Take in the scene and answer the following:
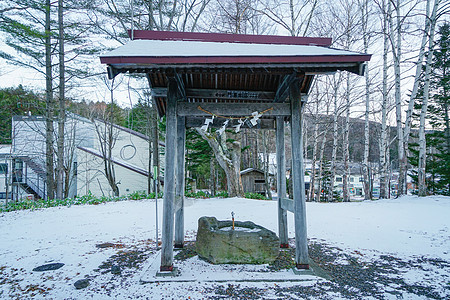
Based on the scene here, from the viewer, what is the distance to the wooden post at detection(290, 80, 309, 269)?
3.70 m

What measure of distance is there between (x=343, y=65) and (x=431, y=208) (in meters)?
8.03

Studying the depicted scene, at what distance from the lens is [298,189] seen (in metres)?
3.77

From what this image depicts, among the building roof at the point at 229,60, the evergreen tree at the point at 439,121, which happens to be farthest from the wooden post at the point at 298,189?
the evergreen tree at the point at 439,121

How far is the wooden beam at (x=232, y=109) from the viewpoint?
3904mm

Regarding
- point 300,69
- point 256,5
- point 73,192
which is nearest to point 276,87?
point 300,69

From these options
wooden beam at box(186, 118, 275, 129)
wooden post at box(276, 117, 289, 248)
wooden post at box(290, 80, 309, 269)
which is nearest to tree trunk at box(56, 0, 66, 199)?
wooden beam at box(186, 118, 275, 129)

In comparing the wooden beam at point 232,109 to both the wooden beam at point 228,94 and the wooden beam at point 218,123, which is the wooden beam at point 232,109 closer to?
the wooden beam at point 228,94

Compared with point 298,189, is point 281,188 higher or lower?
lower

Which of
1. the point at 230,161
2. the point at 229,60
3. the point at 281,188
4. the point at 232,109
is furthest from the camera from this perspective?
the point at 230,161

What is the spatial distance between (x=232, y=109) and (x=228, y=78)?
0.82m

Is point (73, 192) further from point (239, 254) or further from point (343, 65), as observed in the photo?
point (343, 65)

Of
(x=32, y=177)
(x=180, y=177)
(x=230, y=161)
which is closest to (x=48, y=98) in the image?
(x=32, y=177)

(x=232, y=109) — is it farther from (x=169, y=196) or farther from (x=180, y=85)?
(x=169, y=196)

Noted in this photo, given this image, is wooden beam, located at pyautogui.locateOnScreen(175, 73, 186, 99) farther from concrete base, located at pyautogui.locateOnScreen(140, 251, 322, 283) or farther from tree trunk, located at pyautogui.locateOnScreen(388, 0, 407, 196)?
tree trunk, located at pyautogui.locateOnScreen(388, 0, 407, 196)
